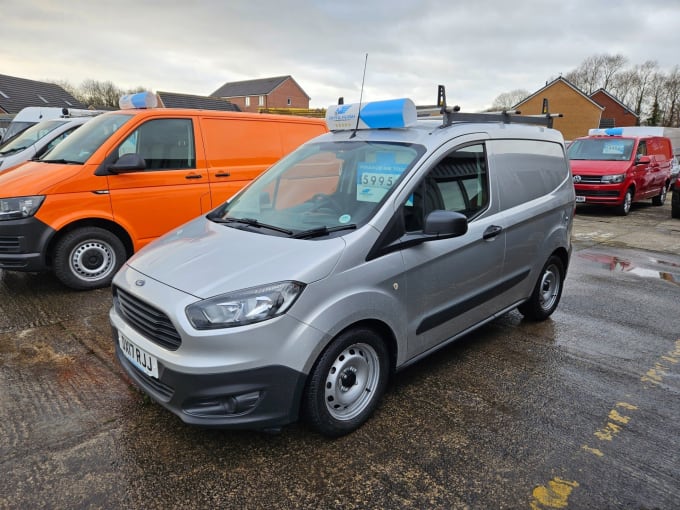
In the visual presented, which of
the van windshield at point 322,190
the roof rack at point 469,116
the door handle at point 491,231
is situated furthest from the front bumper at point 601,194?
the van windshield at point 322,190

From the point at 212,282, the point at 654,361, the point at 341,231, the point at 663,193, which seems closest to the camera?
the point at 212,282

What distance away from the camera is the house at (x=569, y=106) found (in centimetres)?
4619

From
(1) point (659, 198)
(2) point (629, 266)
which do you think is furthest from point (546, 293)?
(1) point (659, 198)

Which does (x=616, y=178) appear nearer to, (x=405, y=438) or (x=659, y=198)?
(x=659, y=198)

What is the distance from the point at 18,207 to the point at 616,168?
40.8 feet

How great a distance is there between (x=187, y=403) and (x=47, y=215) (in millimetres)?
3526

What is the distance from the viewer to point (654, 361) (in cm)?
377

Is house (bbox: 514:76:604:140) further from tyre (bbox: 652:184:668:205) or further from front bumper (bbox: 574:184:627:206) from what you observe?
front bumper (bbox: 574:184:627:206)

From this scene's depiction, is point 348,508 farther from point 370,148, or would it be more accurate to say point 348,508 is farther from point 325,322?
point 370,148

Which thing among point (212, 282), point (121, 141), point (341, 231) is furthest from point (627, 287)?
point (121, 141)

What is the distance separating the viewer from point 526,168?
396 cm

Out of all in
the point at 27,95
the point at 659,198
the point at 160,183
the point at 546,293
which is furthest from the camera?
the point at 27,95

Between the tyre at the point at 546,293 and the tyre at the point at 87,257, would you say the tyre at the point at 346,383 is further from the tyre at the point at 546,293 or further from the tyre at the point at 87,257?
the tyre at the point at 87,257

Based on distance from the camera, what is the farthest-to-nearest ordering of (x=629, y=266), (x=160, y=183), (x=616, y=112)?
1. (x=616, y=112)
2. (x=629, y=266)
3. (x=160, y=183)
